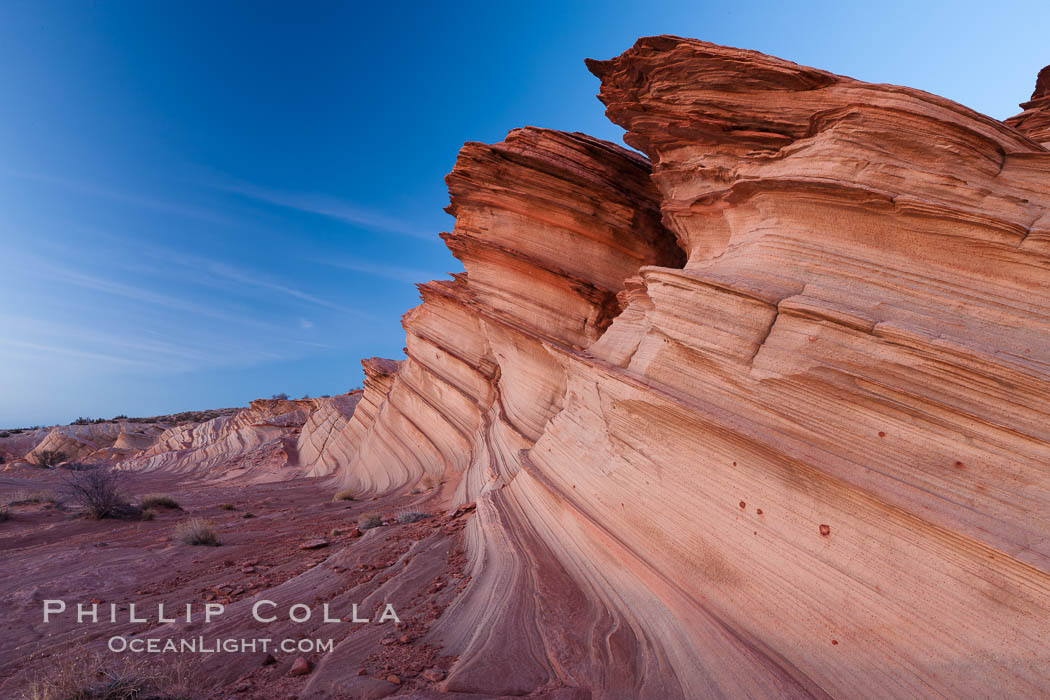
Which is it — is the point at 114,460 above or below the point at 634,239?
below

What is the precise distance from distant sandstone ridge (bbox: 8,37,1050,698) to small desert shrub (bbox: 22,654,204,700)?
96 centimetres

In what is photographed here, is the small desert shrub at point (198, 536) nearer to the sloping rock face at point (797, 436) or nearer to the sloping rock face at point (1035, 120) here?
the sloping rock face at point (797, 436)

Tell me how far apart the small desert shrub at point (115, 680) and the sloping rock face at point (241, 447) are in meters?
21.1

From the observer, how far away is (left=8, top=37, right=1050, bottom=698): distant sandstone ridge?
3.70 metres

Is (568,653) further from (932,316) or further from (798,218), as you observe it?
(798,218)

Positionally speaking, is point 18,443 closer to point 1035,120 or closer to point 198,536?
point 198,536

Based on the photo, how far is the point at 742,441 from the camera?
193 inches

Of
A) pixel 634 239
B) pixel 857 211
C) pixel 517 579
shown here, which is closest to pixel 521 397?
pixel 634 239

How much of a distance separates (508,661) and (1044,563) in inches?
152

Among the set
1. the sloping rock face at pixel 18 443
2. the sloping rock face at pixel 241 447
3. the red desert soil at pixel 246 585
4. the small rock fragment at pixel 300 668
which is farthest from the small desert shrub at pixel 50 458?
the small rock fragment at pixel 300 668

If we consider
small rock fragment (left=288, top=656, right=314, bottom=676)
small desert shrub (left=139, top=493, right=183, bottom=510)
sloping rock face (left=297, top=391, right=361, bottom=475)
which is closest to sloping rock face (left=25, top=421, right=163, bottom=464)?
sloping rock face (left=297, top=391, right=361, bottom=475)

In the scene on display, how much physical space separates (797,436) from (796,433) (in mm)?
32

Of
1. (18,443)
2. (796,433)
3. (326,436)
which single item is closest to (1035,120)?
(796,433)

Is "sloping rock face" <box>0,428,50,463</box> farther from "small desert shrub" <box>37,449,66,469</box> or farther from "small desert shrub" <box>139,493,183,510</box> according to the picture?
"small desert shrub" <box>139,493,183,510</box>
